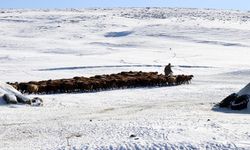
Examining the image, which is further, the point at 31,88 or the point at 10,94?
the point at 31,88

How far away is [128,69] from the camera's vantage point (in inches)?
1593

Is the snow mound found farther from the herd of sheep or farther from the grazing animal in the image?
the herd of sheep

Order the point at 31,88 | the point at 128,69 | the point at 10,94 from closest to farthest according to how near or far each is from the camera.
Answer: the point at 10,94
the point at 31,88
the point at 128,69

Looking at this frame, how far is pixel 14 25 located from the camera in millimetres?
85375

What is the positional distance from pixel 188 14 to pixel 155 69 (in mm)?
66038

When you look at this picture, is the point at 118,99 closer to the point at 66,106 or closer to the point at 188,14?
the point at 66,106

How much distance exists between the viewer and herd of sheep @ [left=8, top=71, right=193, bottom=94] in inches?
1019

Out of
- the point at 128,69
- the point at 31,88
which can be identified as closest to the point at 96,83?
the point at 31,88

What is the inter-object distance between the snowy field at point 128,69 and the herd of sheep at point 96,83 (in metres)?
0.98

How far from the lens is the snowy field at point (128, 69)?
47.6ft

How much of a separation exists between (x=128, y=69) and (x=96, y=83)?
13628 millimetres

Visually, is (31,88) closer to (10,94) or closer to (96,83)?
(96,83)

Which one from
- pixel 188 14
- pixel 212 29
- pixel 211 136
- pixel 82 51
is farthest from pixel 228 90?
pixel 188 14

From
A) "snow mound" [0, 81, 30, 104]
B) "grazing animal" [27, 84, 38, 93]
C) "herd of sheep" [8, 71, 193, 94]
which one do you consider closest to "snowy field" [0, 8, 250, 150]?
"snow mound" [0, 81, 30, 104]
